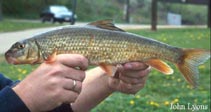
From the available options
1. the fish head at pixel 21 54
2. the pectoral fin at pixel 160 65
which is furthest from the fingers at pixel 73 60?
the pectoral fin at pixel 160 65

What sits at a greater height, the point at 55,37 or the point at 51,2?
the point at 55,37

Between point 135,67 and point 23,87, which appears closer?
point 23,87

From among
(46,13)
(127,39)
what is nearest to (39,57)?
(127,39)

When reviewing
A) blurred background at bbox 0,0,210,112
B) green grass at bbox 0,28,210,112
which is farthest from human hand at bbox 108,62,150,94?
green grass at bbox 0,28,210,112

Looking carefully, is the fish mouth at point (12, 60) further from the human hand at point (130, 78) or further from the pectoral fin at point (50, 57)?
the human hand at point (130, 78)

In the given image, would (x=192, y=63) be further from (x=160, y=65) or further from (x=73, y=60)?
(x=73, y=60)

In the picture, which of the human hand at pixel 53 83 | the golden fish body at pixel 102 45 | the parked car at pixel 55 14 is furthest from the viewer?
the parked car at pixel 55 14

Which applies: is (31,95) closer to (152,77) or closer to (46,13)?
(152,77)
